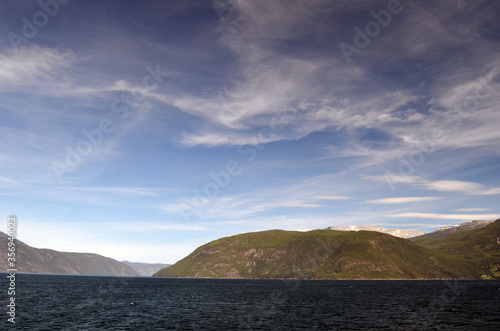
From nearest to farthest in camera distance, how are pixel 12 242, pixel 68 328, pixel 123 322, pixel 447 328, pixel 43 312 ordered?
pixel 12 242 → pixel 68 328 → pixel 447 328 → pixel 123 322 → pixel 43 312

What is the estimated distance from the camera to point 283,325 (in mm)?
69500

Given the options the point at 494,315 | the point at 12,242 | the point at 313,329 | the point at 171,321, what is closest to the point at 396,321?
the point at 313,329

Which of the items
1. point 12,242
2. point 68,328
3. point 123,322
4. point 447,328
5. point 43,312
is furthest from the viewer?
point 43,312

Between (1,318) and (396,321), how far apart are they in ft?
284

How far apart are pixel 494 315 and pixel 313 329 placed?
55510 mm

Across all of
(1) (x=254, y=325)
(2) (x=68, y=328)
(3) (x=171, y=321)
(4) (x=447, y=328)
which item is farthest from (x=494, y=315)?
(2) (x=68, y=328)

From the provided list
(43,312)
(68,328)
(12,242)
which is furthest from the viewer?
(43,312)

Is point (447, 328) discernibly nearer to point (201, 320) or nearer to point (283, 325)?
point (283, 325)

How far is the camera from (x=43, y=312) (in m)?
85.6

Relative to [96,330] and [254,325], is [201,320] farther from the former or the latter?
[96,330]

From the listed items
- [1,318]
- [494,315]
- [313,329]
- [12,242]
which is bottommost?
[494,315]

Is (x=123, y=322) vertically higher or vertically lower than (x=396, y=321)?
higher

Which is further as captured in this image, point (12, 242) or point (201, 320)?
point (201, 320)

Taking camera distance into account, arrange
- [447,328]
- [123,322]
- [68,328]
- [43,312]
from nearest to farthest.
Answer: [68,328]
[447,328]
[123,322]
[43,312]
